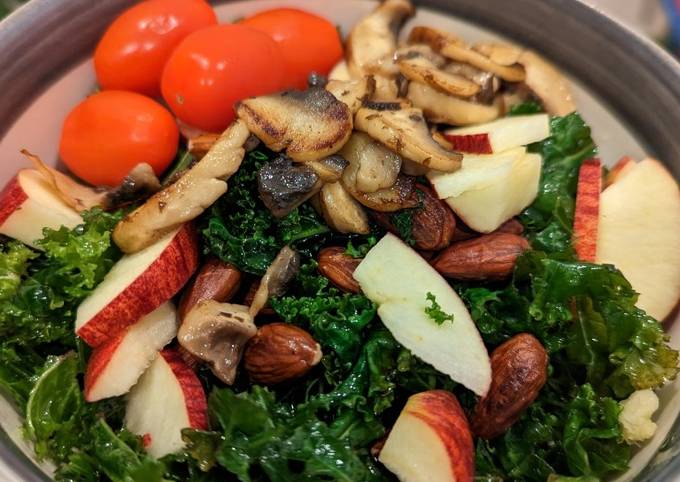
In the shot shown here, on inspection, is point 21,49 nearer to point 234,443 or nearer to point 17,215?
point 17,215

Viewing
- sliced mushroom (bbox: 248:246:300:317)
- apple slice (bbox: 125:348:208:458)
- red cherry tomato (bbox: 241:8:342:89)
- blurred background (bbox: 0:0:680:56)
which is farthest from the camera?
blurred background (bbox: 0:0:680:56)

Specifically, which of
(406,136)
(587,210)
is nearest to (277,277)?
(406,136)

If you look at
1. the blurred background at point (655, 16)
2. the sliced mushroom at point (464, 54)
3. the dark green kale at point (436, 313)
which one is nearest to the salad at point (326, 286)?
the dark green kale at point (436, 313)

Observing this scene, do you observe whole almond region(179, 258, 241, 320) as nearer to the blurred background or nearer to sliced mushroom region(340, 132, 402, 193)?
sliced mushroom region(340, 132, 402, 193)

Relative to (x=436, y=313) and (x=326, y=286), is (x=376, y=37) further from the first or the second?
(x=436, y=313)

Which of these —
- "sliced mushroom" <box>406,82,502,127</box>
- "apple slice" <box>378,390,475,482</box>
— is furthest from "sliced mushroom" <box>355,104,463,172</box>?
"apple slice" <box>378,390,475,482</box>

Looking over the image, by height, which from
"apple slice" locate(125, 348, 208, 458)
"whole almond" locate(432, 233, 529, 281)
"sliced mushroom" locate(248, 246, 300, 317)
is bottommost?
"apple slice" locate(125, 348, 208, 458)
